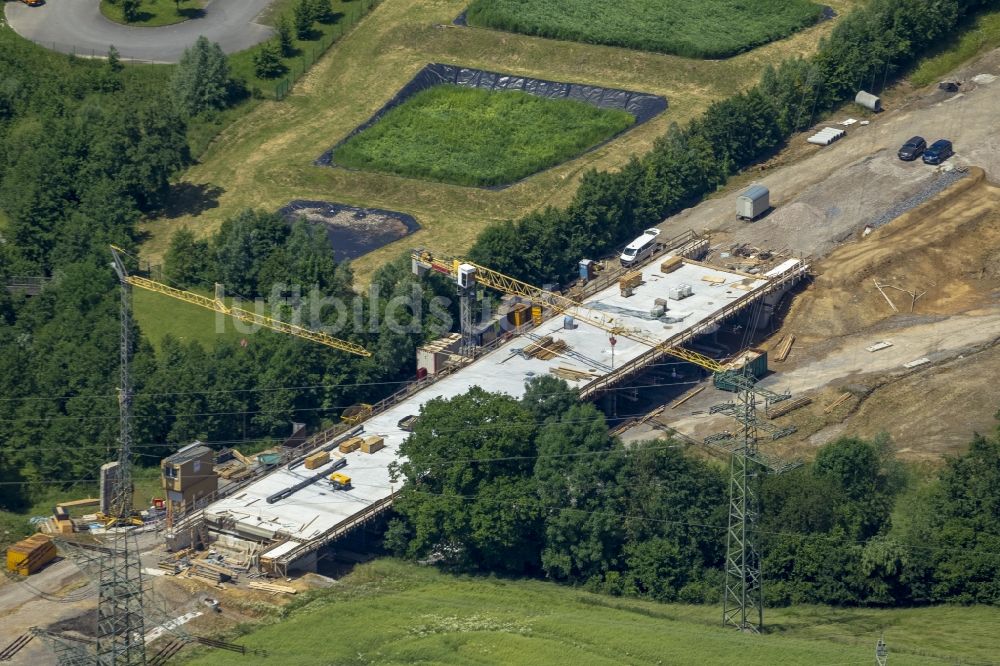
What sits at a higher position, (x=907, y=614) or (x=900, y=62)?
(x=900, y=62)

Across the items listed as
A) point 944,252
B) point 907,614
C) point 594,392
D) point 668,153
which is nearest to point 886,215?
point 944,252

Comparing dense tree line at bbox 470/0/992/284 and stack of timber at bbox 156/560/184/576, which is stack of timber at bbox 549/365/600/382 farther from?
stack of timber at bbox 156/560/184/576

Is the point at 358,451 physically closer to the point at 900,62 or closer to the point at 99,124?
the point at 99,124

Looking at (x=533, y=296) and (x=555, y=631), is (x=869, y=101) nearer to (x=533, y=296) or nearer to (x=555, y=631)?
(x=533, y=296)

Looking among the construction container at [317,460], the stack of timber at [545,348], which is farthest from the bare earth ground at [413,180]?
the construction container at [317,460]

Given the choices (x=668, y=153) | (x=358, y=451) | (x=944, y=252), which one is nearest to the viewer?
(x=358, y=451)

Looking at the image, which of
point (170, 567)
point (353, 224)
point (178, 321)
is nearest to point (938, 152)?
point (353, 224)
